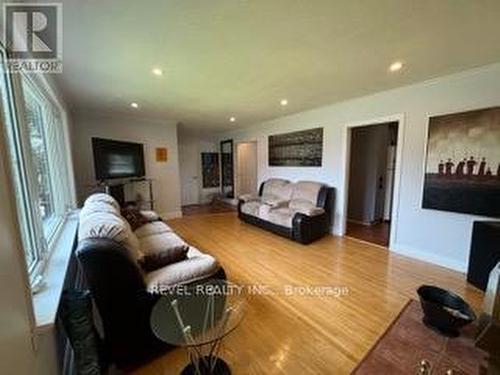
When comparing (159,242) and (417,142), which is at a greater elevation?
(417,142)

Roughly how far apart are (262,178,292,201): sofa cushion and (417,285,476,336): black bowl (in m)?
3.26

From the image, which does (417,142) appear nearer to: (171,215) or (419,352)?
(419,352)

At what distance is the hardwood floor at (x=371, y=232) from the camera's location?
405 centimetres

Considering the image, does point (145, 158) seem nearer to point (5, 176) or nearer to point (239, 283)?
point (239, 283)

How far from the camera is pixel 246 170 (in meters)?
7.64

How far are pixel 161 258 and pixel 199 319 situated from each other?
63cm

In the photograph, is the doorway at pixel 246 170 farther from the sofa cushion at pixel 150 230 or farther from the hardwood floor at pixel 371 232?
the sofa cushion at pixel 150 230

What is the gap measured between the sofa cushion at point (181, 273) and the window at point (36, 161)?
2.20 feet

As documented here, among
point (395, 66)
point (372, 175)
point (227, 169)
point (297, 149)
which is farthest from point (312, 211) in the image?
point (227, 169)

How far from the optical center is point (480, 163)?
265 centimetres

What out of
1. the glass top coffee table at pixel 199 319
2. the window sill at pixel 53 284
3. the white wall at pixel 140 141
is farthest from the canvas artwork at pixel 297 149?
the window sill at pixel 53 284

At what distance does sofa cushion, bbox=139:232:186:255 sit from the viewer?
2475 millimetres

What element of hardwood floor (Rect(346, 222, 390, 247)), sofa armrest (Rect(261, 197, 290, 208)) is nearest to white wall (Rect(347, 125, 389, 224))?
hardwood floor (Rect(346, 222, 390, 247))

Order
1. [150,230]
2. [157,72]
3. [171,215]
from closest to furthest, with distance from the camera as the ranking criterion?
A: [157,72] < [150,230] < [171,215]
